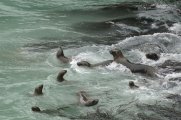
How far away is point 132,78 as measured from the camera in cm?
1051

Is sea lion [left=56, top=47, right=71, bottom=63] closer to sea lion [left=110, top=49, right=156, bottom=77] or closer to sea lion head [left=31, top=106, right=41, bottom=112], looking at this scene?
sea lion [left=110, top=49, right=156, bottom=77]

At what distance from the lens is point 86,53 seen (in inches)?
482

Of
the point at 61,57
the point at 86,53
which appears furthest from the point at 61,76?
the point at 86,53

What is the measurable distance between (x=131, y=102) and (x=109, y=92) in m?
0.72

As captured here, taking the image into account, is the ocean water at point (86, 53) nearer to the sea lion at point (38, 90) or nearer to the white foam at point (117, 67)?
the white foam at point (117, 67)

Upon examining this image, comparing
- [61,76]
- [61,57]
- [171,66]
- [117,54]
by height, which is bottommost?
[61,76]

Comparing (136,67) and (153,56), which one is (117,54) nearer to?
(136,67)

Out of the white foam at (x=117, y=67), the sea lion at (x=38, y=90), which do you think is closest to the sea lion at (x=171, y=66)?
the white foam at (x=117, y=67)

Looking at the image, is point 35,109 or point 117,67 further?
point 117,67

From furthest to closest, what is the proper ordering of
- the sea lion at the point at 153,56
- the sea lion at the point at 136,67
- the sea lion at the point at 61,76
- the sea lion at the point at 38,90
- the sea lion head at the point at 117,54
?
the sea lion at the point at 153,56 → the sea lion head at the point at 117,54 → the sea lion at the point at 136,67 → the sea lion at the point at 61,76 → the sea lion at the point at 38,90

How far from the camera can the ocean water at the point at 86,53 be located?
28.7 feet

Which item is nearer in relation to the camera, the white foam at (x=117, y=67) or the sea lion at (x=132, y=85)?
the sea lion at (x=132, y=85)

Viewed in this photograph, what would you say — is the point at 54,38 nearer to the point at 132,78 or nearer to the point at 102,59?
the point at 102,59

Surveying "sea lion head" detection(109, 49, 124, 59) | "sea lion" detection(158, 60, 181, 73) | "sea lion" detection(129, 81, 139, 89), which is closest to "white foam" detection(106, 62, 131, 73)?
"sea lion head" detection(109, 49, 124, 59)
